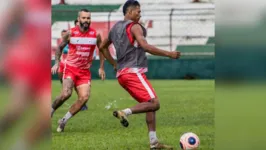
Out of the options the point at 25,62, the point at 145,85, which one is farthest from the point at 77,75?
the point at 25,62

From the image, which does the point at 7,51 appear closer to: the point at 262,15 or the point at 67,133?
the point at 262,15

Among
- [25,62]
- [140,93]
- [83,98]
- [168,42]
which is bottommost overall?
[168,42]

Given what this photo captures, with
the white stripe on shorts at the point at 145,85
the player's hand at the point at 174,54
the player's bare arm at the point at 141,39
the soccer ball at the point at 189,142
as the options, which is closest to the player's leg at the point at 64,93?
the white stripe on shorts at the point at 145,85

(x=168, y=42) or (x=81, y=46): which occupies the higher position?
(x=81, y=46)

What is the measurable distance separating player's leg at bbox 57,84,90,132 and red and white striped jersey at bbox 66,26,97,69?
1.69ft

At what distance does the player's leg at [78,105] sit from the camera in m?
11.2

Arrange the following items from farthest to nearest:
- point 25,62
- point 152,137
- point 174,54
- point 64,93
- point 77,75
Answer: point 77,75, point 64,93, point 152,137, point 174,54, point 25,62

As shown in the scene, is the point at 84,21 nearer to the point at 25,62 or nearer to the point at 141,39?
the point at 141,39

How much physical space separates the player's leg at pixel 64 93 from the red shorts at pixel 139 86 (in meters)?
3.15

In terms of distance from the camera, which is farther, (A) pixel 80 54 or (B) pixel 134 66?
(A) pixel 80 54

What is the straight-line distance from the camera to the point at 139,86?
8.42 m

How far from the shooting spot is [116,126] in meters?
12.2

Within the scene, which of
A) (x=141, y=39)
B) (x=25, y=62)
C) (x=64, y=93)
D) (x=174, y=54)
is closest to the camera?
(x=25, y=62)

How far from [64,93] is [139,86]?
335 cm
